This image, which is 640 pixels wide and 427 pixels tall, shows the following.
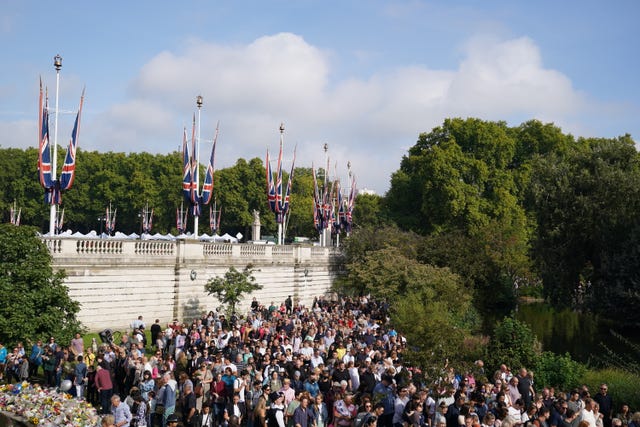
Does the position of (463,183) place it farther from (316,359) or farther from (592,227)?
(316,359)

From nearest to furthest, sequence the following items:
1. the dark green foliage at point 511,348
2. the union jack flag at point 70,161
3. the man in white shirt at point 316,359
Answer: the man in white shirt at point 316,359, the dark green foliage at point 511,348, the union jack flag at point 70,161

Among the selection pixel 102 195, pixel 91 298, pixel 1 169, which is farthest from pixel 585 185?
pixel 1 169

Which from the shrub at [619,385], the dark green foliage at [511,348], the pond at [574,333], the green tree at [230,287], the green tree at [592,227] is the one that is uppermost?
the green tree at [592,227]

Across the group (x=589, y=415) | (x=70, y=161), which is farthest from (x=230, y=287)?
(x=589, y=415)

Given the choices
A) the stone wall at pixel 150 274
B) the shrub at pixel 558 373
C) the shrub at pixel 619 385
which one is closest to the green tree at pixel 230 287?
the stone wall at pixel 150 274

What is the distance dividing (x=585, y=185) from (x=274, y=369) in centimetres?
2129

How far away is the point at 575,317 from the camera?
151 ft

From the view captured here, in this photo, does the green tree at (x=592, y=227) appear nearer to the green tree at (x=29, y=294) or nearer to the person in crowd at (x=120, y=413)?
the green tree at (x=29, y=294)

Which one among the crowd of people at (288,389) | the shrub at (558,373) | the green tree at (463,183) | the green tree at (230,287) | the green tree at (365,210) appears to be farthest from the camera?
the green tree at (365,210)

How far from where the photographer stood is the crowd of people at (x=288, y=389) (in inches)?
509

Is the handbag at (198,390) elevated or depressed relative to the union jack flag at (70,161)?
depressed

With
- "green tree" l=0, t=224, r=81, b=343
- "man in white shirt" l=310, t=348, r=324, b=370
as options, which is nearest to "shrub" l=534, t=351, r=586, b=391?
"man in white shirt" l=310, t=348, r=324, b=370

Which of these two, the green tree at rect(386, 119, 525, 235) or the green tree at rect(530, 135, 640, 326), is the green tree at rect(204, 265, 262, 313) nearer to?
the green tree at rect(530, 135, 640, 326)

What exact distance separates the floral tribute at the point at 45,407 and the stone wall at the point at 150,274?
30.0 ft
